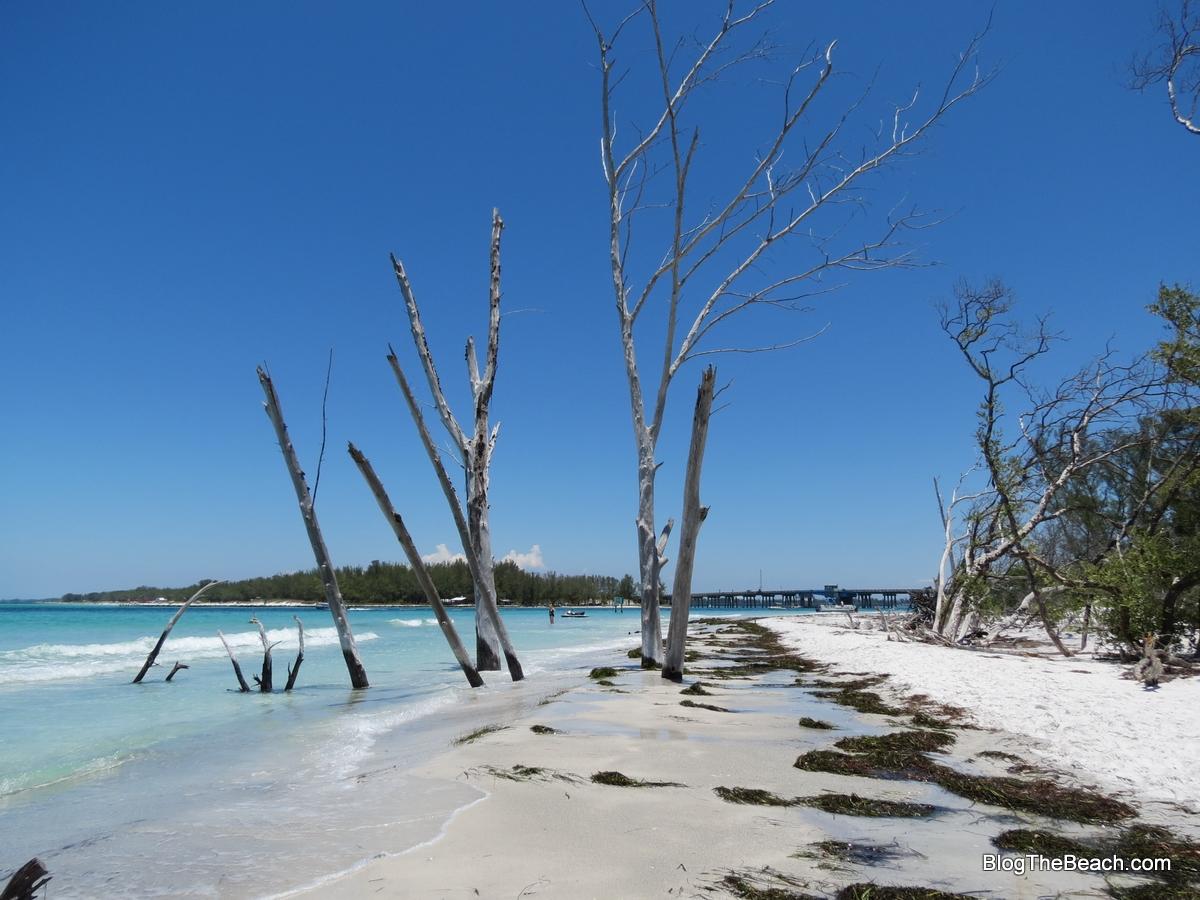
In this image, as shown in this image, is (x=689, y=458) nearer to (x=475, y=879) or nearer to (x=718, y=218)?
(x=718, y=218)

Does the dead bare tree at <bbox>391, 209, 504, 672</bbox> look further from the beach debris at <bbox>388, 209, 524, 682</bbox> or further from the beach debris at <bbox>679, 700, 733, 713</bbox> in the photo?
the beach debris at <bbox>679, 700, 733, 713</bbox>

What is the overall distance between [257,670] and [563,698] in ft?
40.1

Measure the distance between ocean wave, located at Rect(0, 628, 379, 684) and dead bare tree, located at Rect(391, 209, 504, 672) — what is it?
15.9 feet

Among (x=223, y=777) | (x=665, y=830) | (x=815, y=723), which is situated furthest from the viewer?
(x=815, y=723)

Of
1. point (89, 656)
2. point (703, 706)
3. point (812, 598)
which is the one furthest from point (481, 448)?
point (812, 598)

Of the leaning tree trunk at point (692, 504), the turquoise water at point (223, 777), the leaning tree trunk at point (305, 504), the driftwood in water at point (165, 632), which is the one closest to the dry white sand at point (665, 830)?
the turquoise water at point (223, 777)

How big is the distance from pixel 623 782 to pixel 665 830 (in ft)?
2.99

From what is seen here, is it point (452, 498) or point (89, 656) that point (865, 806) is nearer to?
point (452, 498)

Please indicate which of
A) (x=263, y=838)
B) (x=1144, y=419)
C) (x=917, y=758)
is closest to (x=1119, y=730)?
(x=917, y=758)

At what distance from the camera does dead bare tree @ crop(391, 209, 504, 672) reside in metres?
11.5

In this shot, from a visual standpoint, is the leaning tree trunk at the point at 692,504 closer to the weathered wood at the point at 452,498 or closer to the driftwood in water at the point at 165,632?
the weathered wood at the point at 452,498

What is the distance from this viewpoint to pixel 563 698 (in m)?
8.20

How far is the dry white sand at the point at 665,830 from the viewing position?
2711 mm

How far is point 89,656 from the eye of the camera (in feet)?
68.2
